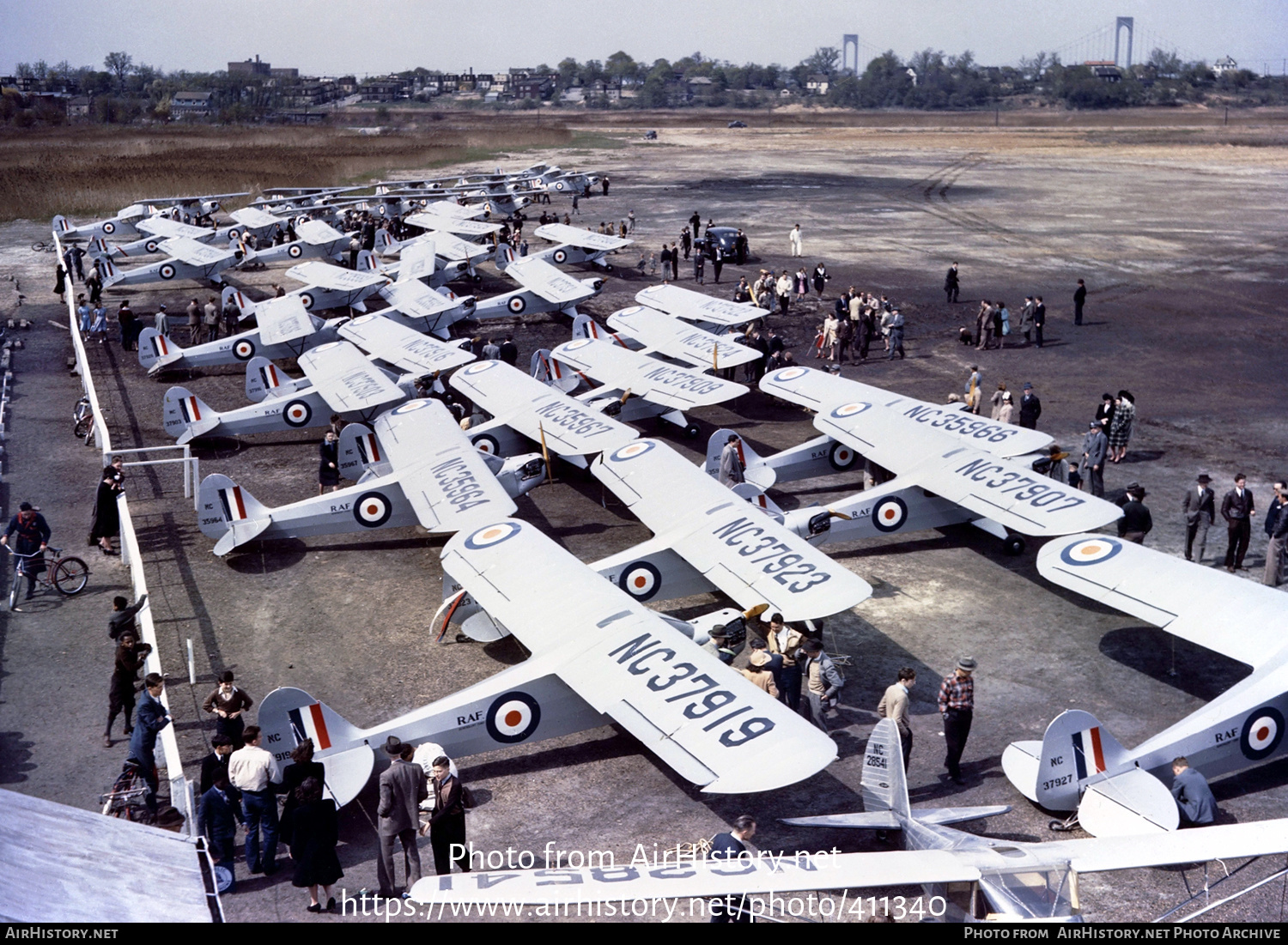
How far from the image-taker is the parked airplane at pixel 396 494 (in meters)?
20.3

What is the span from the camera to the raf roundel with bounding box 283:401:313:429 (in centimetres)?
2867

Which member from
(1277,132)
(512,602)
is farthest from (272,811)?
(1277,132)

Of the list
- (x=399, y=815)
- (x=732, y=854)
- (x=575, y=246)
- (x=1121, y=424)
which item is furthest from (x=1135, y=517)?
(x=575, y=246)

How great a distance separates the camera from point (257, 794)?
12.2 meters

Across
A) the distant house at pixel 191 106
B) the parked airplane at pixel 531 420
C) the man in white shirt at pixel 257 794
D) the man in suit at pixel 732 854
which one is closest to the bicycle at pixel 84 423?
the parked airplane at pixel 531 420

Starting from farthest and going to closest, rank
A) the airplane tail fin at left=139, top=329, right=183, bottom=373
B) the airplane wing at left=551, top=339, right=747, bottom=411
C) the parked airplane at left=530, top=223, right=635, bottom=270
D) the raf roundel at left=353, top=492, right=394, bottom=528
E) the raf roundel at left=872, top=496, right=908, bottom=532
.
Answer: the parked airplane at left=530, top=223, right=635, bottom=270 → the airplane tail fin at left=139, top=329, right=183, bottom=373 → the airplane wing at left=551, top=339, right=747, bottom=411 → the raf roundel at left=353, top=492, right=394, bottom=528 → the raf roundel at left=872, top=496, right=908, bottom=532

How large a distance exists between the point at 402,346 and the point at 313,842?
889 inches

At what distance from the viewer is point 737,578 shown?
17062 mm

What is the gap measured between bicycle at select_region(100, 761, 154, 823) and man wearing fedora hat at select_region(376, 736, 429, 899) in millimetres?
3076

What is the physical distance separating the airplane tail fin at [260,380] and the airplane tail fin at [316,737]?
18880 mm

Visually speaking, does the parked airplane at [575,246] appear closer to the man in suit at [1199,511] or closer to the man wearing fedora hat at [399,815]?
the man in suit at [1199,511]

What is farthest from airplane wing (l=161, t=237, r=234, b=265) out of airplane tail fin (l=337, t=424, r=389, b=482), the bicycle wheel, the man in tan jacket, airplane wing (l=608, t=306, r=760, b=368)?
the man in tan jacket

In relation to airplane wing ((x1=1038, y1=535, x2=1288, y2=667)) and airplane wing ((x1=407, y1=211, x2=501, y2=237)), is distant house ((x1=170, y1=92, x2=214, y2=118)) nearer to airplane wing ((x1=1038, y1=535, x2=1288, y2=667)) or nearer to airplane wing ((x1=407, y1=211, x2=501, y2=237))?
airplane wing ((x1=407, y1=211, x2=501, y2=237))

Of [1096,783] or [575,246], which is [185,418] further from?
[575,246]
